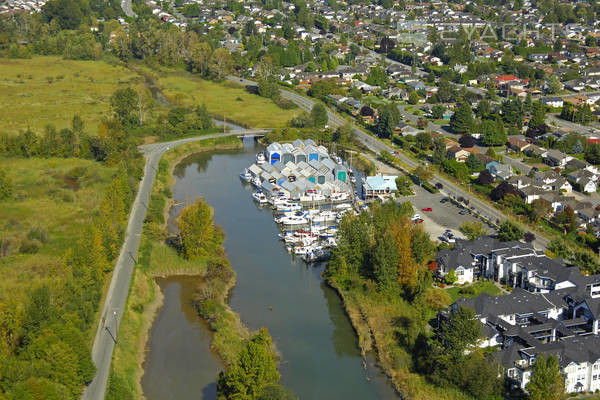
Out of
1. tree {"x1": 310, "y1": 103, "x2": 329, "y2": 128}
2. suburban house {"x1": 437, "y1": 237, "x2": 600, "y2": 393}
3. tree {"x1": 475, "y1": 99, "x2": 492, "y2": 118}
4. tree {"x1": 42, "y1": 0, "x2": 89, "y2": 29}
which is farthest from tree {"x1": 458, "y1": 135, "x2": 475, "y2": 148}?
tree {"x1": 42, "y1": 0, "x2": 89, "y2": 29}

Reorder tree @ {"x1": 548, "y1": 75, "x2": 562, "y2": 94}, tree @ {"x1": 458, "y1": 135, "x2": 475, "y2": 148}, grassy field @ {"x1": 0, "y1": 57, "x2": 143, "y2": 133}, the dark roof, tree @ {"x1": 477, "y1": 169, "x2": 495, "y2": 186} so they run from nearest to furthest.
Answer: the dark roof → tree @ {"x1": 477, "y1": 169, "x2": 495, "y2": 186} → tree @ {"x1": 458, "y1": 135, "x2": 475, "y2": 148} → grassy field @ {"x1": 0, "y1": 57, "x2": 143, "y2": 133} → tree @ {"x1": 548, "y1": 75, "x2": 562, "y2": 94}

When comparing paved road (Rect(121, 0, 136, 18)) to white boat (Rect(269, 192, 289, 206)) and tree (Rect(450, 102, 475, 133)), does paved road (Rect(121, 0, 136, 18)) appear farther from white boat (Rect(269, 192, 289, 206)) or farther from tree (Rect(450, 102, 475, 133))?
white boat (Rect(269, 192, 289, 206))

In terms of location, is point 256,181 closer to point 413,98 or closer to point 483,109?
point 483,109

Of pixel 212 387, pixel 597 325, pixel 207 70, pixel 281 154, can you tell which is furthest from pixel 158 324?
pixel 207 70

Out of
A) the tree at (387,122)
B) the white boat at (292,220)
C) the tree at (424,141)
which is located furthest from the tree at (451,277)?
the tree at (387,122)

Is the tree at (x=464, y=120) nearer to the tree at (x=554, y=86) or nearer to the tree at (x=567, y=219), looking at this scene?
the tree at (x=554, y=86)

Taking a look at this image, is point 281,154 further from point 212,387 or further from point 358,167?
point 212,387
